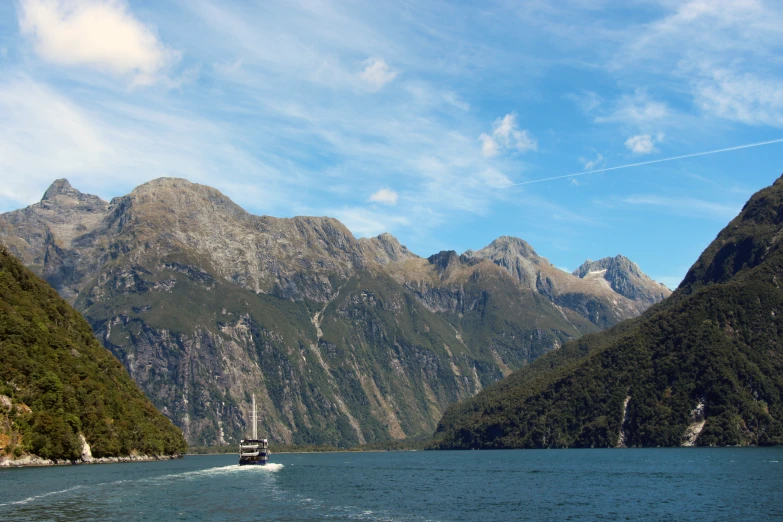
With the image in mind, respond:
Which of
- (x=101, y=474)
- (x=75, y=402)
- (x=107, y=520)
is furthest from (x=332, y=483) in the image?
(x=107, y=520)

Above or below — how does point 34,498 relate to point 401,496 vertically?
above

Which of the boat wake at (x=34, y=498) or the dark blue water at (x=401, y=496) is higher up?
the boat wake at (x=34, y=498)

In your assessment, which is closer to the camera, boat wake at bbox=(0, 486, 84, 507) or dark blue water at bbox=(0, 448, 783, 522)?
dark blue water at bbox=(0, 448, 783, 522)

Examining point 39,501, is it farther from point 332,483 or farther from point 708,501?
point 708,501

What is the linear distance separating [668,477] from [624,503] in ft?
172

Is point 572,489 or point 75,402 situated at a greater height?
point 75,402

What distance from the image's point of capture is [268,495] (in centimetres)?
13588

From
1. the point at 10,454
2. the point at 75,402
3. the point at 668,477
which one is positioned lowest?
the point at 668,477

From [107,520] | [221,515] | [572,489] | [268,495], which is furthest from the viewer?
[572,489]

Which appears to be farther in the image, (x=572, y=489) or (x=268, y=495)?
(x=572, y=489)

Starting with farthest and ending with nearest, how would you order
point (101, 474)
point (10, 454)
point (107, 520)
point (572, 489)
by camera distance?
point (101, 474) → point (10, 454) → point (572, 489) → point (107, 520)

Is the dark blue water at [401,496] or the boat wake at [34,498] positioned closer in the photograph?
the dark blue water at [401,496]

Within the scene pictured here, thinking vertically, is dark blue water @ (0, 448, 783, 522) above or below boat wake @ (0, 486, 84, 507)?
below

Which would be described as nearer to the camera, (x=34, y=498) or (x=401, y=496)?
(x=34, y=498)
